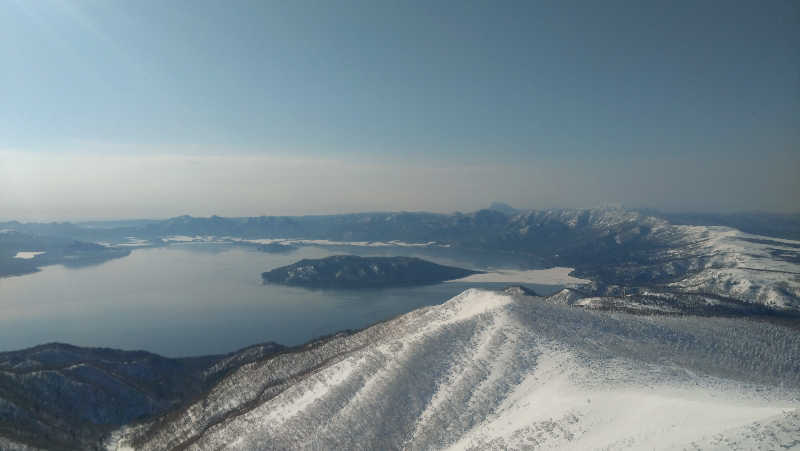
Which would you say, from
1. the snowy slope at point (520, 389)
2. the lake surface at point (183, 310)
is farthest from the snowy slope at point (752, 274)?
the snowy slope at point (520, 389)

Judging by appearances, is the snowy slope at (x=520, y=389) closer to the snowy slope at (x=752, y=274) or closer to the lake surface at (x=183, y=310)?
the lake surface at (x=183, y=310)

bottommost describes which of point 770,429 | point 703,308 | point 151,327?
point 151,327

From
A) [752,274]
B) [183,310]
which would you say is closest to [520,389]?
[183,310]

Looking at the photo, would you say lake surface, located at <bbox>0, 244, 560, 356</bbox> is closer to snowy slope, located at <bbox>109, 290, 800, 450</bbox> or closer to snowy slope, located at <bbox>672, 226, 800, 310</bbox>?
snowy slope, located at <bbox>672, 226, 800, 310</bbox>

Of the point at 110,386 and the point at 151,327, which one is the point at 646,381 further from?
the point at 151,327

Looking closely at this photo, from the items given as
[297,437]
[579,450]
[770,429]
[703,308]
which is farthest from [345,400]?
[703,308]
